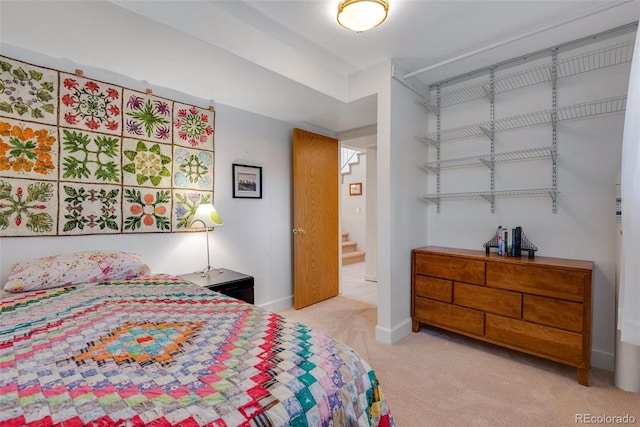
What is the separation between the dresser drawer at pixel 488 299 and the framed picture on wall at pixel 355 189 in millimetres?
4565

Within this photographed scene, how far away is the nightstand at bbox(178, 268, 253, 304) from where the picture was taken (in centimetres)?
231

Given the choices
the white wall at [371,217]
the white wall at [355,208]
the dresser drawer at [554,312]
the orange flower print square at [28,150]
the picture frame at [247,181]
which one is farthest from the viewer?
the white wall at [355,208]

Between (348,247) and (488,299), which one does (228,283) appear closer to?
(488,299)

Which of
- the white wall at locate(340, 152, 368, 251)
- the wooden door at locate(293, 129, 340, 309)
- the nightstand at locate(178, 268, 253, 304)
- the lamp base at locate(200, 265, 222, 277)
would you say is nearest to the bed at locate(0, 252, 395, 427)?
the nightstand at locate(178, 268, 253, 304)

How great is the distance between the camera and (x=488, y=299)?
2.34 metres

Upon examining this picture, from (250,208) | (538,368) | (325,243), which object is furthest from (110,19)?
(538,368)

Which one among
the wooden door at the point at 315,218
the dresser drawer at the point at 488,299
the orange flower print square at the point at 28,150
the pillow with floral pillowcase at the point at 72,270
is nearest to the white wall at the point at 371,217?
the wooden door at the point at 315,218

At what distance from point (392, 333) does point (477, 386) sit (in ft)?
2.49

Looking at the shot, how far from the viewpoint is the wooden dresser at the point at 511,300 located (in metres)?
1.97

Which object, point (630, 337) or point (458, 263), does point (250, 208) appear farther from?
point (630, 337)

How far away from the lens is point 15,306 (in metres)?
1.40

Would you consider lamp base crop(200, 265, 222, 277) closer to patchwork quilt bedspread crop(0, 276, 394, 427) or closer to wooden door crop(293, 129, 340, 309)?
wooden door crop(293, 129, 340, 309)

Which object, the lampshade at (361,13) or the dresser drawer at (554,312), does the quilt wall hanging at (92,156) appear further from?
the dresser drawer at (554,312)

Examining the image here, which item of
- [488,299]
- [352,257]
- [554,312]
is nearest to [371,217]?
[352,257]
